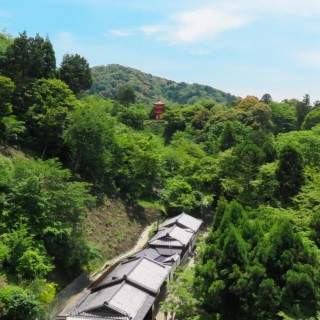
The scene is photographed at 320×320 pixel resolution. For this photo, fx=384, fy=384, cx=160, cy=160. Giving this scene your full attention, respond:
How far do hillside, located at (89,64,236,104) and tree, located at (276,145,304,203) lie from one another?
129 m

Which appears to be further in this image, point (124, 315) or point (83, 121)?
point (83, 121)

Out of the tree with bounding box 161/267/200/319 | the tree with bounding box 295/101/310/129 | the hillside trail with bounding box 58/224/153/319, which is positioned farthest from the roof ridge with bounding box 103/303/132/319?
the tree with bounding box 295/101/310/129

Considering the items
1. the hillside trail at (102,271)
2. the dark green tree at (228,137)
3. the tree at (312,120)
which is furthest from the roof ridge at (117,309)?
the tree at (312,120)

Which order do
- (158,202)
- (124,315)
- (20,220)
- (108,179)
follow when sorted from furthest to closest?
(158,202), (108,179), (20,220), (124,315)

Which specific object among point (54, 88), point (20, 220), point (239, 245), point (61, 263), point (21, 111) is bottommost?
point (61, 263)

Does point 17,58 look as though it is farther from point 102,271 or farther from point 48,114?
point 102,271

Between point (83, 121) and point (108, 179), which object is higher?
point (83, 121)

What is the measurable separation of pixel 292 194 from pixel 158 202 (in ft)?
58.6

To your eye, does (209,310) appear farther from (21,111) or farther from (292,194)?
(21,111)

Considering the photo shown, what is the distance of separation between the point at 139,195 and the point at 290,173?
1741cm

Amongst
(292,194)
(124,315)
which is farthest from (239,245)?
(292,194)

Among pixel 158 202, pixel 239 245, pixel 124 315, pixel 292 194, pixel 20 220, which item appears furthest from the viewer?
pixel 158 202

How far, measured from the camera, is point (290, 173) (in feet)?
108

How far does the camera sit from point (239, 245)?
1741cm
